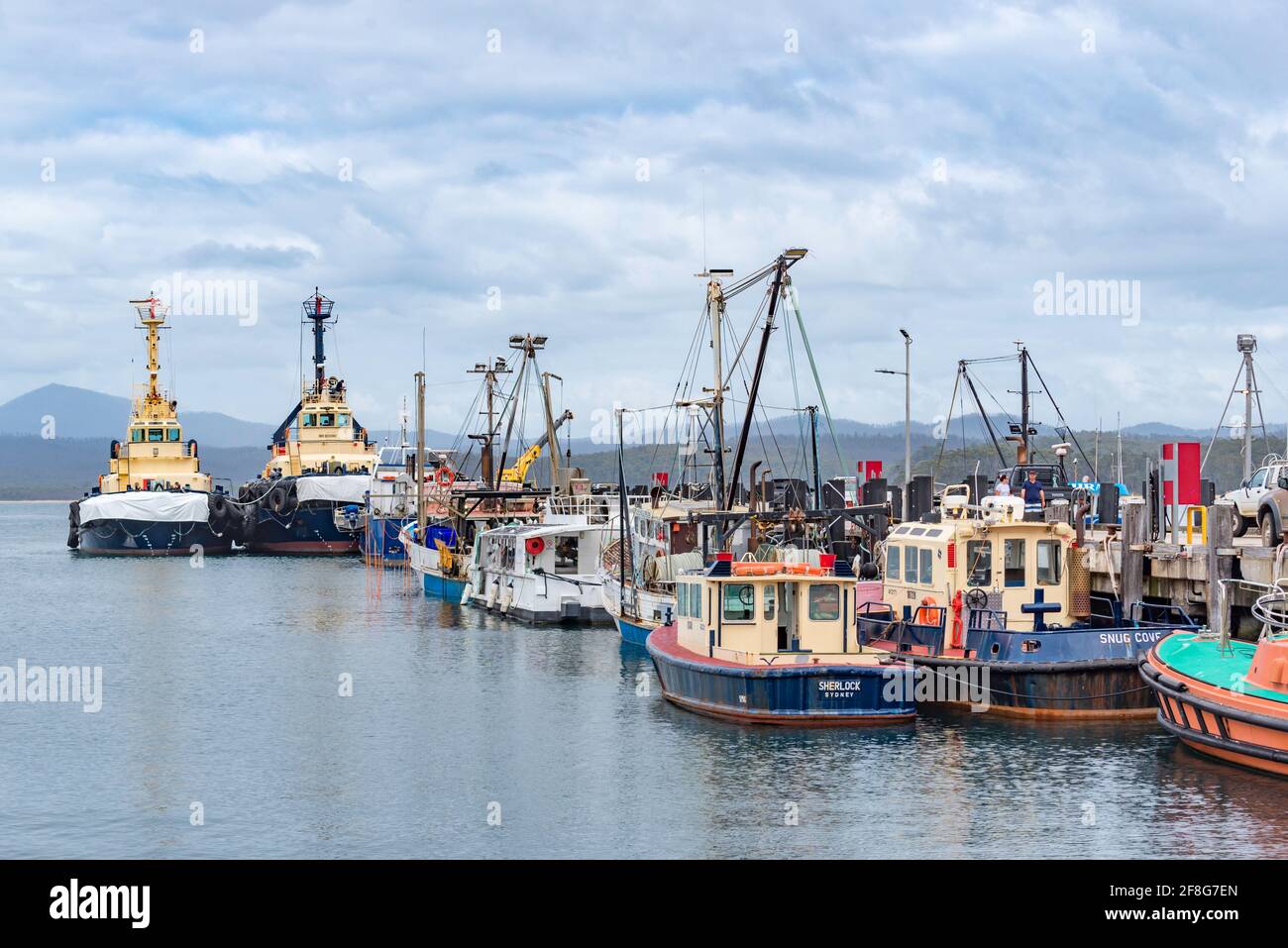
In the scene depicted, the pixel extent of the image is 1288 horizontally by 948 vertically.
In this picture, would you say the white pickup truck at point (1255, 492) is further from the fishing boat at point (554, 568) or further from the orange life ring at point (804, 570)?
the fishing boat at point (554, 568)

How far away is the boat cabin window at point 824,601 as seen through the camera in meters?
37.3

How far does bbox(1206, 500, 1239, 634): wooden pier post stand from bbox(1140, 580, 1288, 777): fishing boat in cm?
169

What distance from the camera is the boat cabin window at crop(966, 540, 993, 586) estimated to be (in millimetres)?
39844

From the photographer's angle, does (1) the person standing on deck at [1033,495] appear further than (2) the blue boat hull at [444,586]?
No

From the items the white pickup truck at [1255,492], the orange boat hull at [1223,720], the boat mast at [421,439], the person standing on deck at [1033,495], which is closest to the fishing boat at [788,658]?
the orange boat hull at [1223,720]

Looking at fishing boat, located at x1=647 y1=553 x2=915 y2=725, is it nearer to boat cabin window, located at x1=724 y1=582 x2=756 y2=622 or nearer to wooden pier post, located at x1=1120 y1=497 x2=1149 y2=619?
boat cabin window, located at x1=724 y1=582 x2=756 y2=622

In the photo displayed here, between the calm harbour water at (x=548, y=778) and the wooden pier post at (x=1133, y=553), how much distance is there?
17.4ft

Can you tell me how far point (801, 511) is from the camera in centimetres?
4806

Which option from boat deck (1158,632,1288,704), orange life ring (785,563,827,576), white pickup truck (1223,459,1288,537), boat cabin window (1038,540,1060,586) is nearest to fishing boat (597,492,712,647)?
orange life ring (785,563,827,576)

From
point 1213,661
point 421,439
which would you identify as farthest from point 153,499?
point 1213,661

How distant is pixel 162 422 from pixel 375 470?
28949 millimetres
